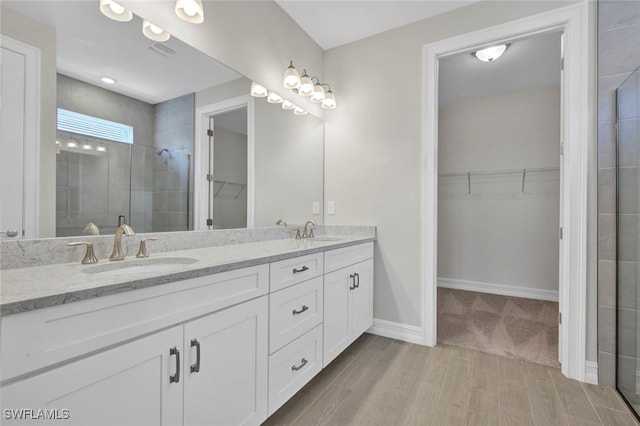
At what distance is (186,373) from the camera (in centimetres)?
98

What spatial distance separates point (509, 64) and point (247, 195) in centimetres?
292

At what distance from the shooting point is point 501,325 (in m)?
2.69

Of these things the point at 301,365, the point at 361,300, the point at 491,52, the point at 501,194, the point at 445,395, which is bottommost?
the point at 445,395

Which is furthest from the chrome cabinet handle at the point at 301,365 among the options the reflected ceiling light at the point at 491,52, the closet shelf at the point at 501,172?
the closet shelf at the point at 501,172

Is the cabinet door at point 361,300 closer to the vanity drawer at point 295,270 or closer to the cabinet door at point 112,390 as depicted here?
the vanity drawer at point 295,270

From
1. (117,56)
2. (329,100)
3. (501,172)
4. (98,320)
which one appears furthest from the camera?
(501,172)

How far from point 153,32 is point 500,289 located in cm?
424

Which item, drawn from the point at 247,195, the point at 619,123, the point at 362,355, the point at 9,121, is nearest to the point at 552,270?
the point at 619,123

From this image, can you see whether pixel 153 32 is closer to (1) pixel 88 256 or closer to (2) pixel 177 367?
(1) pixel 88 256

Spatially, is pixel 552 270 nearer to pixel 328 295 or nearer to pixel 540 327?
pixel 540 327

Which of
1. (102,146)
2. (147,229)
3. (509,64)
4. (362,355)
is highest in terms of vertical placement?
(509,64)

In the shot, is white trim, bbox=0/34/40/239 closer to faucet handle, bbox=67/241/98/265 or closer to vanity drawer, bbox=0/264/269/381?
faucet handle, bbox=67/241/98/265

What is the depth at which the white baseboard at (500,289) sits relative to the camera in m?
3.45

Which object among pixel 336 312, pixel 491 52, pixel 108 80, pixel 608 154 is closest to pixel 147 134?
pixel 108 80
